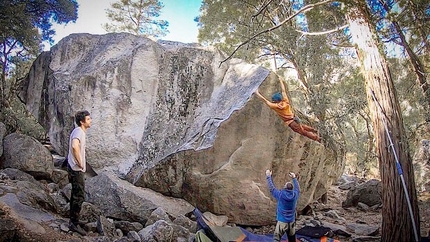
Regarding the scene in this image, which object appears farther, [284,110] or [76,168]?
[284,110]

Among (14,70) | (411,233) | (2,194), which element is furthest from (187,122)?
(14,70)

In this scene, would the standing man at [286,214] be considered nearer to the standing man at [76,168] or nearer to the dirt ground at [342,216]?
the dirt ground at [342,216]

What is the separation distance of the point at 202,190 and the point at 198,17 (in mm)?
9084

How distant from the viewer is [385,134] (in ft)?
15.8

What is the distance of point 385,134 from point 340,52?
8165 mm

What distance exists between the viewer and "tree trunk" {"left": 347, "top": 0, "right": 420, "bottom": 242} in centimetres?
451

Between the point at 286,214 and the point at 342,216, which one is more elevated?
the point at 286,214

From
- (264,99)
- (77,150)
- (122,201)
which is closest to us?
(77,150)

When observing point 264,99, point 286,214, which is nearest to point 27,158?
point 264,99

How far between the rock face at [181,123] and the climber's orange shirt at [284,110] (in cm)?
14

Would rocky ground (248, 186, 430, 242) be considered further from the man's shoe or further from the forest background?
the man's shoe

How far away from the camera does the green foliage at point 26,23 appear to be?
328 inches

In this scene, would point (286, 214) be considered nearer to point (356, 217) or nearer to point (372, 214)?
point (356, 217)

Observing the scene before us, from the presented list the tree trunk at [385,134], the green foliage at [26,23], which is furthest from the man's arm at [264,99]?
the green foliage at [26,23]
